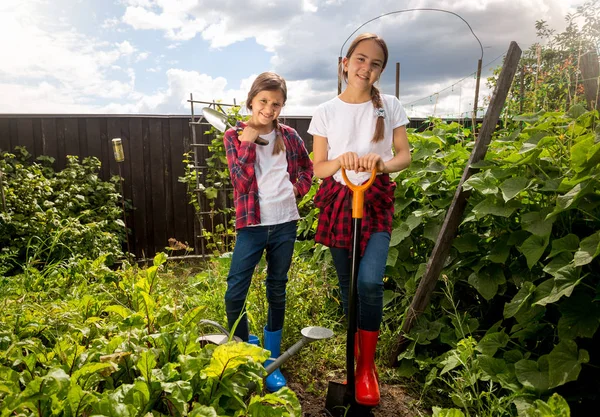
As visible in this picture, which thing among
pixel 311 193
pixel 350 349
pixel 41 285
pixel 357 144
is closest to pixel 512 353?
pixel 350 349

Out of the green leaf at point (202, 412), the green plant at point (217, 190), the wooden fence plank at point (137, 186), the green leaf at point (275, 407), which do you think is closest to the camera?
the green leaf at point (202, 412)

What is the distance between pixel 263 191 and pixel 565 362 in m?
1.31

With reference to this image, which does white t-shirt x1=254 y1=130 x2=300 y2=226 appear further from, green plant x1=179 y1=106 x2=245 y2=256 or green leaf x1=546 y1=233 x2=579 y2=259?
green plant x1=179 y1=106 x2=245 y2=256

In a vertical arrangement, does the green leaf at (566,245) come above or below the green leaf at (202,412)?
above

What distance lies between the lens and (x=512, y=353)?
193cm

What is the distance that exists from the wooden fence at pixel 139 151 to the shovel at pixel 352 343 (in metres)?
4.32

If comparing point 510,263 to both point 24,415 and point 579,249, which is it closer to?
point 579,249

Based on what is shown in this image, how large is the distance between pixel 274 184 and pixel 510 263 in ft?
3.94

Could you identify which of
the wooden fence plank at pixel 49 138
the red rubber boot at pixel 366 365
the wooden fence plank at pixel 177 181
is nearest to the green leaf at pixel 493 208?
the red rubber boot at pixel 366 365

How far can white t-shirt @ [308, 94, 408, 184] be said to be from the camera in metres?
1.85

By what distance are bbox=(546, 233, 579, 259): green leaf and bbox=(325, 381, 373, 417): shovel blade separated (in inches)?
36.2

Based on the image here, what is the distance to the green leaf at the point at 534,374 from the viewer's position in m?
1.73

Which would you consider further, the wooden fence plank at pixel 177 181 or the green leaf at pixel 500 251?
the wooden fence plank at pixel 177 181

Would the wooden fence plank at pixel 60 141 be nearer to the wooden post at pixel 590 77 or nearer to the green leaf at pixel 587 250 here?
the wooden post at pixel 590 77
